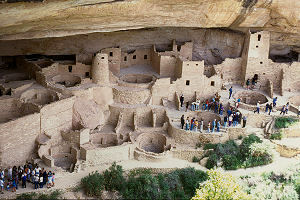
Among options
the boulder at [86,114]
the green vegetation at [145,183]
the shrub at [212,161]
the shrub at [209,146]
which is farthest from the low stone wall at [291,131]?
the boulder at [86,114]

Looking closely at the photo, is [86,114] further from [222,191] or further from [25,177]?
[222,191]

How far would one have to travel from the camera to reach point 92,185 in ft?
55.0

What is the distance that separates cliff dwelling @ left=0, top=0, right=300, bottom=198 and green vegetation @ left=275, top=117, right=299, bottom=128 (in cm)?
27

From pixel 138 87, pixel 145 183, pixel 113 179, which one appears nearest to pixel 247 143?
pixel 145 183

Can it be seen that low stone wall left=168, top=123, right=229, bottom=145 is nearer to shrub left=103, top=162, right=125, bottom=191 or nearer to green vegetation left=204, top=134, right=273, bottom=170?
green vegetation left=204, top=134, right=273, bottom=170

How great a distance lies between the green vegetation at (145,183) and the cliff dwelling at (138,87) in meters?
0.85

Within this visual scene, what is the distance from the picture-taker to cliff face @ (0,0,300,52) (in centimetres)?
1495

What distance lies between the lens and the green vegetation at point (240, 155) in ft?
60.8

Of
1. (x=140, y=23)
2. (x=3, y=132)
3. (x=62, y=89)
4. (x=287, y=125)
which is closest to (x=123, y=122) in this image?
(x=62, y=89)

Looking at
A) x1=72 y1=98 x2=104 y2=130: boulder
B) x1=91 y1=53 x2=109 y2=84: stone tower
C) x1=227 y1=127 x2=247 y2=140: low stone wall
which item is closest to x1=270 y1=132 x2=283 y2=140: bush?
x1=227 y1=127 x2=247 y2=140: low stone wall

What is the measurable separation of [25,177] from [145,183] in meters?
4.51

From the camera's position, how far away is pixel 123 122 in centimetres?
2042

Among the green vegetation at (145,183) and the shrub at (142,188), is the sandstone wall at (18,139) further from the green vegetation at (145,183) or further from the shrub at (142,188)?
the shrub at (142,188)

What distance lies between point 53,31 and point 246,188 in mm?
9647
